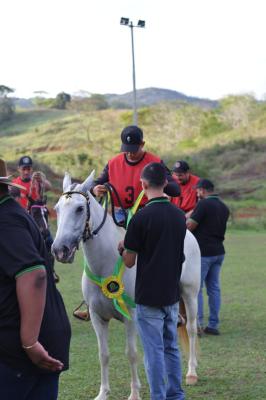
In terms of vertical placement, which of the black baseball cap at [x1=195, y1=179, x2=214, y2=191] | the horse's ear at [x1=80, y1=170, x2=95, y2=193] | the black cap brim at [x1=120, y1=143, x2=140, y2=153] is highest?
the black cap brim at [x1=120, y1=143, x2=140, y2=153]

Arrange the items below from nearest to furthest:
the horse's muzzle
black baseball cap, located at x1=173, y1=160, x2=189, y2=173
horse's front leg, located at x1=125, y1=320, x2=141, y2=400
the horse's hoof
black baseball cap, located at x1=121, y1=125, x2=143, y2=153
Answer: the horse's muzzle
horse's front leg, located at x1=125, y1=320, x2=141, y2=400
black baseball cap, located at x1=121, y1=125, x2=143, y2=153
the horse's hoof
black baseball cap, located at x1=173, y1=160, x2=189, y2=173

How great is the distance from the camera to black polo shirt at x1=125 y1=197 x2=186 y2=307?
542 cm

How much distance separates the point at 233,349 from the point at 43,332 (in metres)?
5.59

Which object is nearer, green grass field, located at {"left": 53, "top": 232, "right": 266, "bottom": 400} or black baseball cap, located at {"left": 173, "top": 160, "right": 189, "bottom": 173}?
green grass field, located at {"left": 53, "top": 232, "right": 266, "bottom": 400}

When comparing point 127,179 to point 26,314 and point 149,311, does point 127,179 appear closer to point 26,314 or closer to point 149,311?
point 149,311

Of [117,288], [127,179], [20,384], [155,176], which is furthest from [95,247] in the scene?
[20,384]

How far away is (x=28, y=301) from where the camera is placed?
3.35m

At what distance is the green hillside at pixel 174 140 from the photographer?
5156 centimetres

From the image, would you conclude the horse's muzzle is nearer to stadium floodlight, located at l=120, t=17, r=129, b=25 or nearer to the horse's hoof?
the horse's hoof

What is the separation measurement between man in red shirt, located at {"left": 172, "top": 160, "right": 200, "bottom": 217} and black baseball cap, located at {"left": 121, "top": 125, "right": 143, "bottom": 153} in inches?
98.0

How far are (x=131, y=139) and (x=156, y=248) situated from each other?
5.58 feet

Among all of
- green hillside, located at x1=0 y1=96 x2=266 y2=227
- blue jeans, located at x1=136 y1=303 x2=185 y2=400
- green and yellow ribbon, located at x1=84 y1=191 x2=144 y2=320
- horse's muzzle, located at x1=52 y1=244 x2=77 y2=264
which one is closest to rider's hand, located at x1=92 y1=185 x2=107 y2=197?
green and yellow ribbon, located at x1=84 y1=191 x2=144 y2=320

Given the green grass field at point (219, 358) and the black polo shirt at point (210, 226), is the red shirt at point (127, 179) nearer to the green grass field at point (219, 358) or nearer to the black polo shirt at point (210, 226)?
the green grass field at point (219, 358)

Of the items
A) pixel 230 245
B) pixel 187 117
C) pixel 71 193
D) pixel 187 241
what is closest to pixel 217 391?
pixel 187 241
